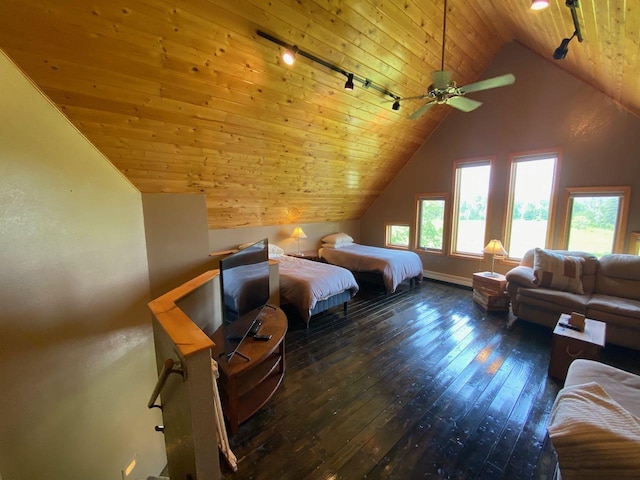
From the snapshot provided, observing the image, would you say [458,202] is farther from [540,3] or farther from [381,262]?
[540,3]

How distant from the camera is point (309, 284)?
126 inches

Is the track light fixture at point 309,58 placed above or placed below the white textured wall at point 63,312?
above

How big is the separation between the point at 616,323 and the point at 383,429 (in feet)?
9.23

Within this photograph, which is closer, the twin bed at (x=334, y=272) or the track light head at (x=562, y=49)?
the track light head at (x=562, y=49)

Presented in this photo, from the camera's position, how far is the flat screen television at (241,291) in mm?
1503

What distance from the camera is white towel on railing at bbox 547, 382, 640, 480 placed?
824 millimetres

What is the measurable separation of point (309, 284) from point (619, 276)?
3.67 metres

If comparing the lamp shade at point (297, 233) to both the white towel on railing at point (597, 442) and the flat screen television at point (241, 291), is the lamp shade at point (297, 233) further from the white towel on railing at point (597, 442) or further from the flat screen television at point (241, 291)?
the white towel on railing at point (597, 442)

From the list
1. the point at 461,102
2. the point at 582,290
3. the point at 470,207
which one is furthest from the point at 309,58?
the point at 582,290

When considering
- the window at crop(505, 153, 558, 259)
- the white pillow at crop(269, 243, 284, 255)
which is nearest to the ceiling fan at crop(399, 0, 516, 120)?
the window at crop(505, 153, 558, 259)

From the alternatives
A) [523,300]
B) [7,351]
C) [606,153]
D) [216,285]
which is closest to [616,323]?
[523,300]

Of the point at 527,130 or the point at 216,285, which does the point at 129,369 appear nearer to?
the point at 216,285

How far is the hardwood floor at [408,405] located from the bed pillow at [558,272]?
1.94 ft

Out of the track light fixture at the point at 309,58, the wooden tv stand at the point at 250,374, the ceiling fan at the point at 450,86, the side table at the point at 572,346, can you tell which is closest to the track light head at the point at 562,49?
the ceiling fan at the point at 450,86
